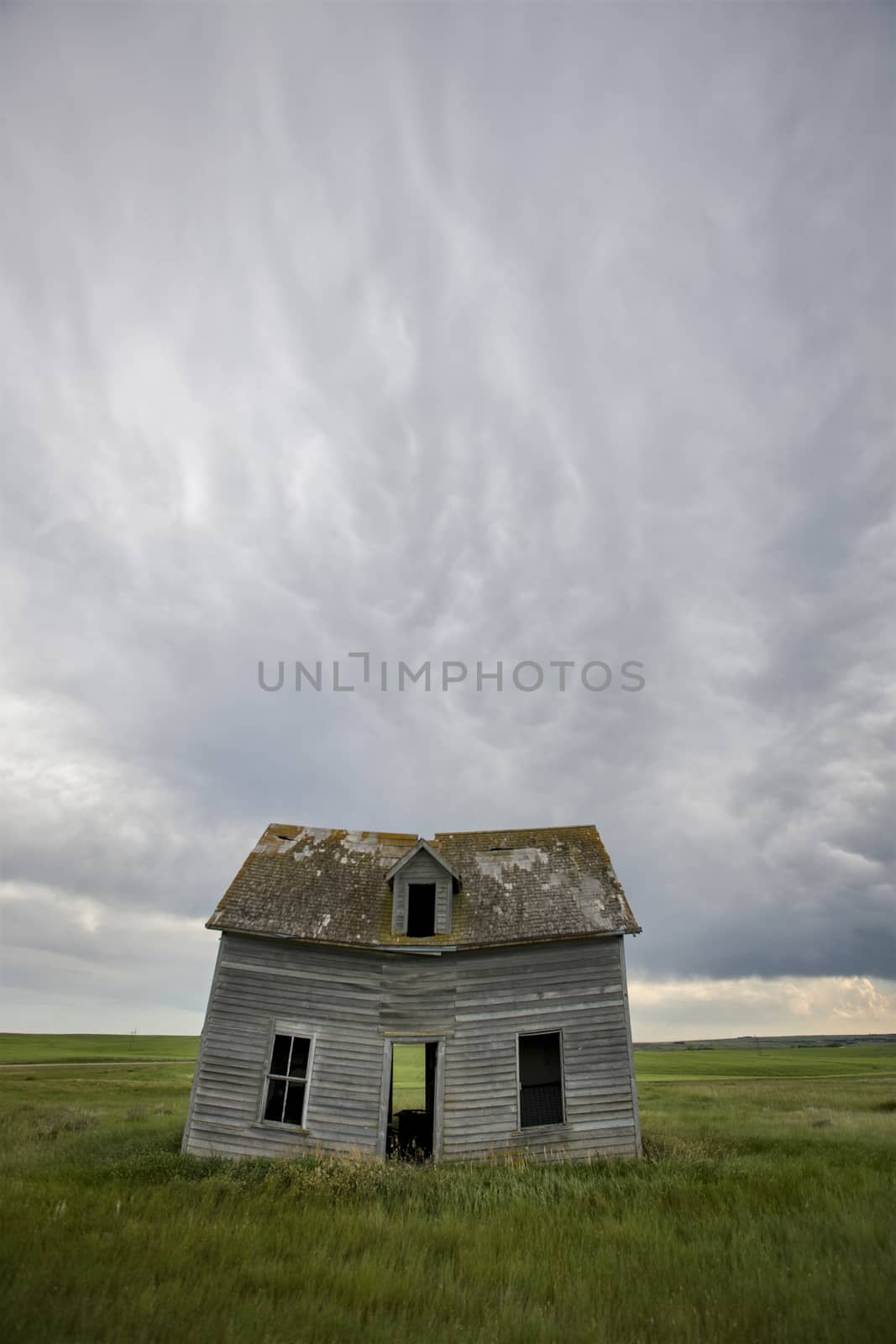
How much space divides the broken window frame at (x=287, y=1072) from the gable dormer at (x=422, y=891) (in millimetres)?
3042

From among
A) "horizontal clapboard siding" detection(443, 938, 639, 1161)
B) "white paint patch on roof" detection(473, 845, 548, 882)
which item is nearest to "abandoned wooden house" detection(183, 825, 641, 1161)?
"horizontal clapboard siding" detection(443, 938, 639, 1161)

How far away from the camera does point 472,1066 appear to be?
1605 centimetres

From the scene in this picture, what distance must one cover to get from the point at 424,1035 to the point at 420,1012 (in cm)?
48

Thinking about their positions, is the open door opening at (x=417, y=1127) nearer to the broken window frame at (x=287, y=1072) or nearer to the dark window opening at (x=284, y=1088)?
the broken window frame at (x=287, y=1072)

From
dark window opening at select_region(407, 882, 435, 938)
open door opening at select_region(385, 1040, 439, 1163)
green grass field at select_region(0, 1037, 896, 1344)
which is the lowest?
green grass field at select_region(0, 1037, 896, 1344)

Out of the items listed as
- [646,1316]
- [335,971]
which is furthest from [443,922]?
[646,1316]

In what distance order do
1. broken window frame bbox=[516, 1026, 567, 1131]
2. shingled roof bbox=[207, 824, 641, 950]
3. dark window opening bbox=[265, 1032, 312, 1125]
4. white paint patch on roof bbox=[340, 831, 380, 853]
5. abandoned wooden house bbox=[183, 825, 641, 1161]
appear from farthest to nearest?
white paint patch on roof bbox=[340, 831, 380, 853], shingled roof bbox=[207, 824, 641, 950], dark window opening bbox=[265, 1032, 312, 1125], broken window frame bbox=[516, 1026, 567, 1131], abandoned wooden house bbox=[183, 825, 641, 1161]

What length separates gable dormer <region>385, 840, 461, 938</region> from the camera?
1764 cm

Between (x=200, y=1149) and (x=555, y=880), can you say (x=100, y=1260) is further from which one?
(x=555, y=880)

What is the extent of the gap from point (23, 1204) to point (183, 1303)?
415 cm

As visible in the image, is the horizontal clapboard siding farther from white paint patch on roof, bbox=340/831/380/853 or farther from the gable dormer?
white paint patch on roof, bbox=340/831/380/853

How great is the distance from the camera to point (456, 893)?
1850 centimetres

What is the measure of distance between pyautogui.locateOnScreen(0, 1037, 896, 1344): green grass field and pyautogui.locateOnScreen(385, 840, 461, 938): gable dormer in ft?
16.2

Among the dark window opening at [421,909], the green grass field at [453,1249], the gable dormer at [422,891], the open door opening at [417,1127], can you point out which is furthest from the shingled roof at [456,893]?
the green grass field at [453,1249]
